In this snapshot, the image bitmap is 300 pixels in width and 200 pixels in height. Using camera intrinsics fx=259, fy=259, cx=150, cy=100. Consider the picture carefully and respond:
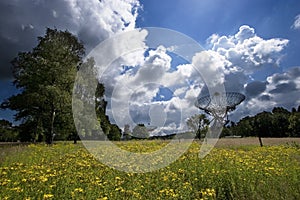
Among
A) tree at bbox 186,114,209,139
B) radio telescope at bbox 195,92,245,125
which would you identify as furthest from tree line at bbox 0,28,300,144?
tree at bbox 186,114,209,139

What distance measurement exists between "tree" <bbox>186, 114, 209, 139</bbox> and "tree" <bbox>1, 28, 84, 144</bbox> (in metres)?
23.1

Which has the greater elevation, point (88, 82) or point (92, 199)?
point (88, 82)

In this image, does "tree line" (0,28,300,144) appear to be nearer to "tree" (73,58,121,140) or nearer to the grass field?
"tree" (73,58,121,140)

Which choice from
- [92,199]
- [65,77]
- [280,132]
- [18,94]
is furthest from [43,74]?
[280,132]

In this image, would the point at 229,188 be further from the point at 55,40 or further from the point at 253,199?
the point at 55,40

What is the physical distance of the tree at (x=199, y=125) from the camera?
43125 mm

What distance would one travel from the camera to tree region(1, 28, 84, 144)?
21.6 metres

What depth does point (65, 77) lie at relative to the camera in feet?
72.8

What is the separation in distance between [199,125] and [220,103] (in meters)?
12.5

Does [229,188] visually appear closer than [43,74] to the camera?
Yes

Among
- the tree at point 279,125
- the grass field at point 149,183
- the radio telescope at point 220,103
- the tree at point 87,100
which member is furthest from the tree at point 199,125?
the tree at point 279,125

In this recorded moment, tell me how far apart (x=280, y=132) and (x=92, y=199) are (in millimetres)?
89864

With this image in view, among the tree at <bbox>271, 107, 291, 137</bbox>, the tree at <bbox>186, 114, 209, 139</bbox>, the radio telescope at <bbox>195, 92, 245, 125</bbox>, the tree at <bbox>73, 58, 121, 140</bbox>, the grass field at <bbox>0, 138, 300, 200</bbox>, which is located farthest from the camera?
the tree at <bbox>271, 107, 291, 137</bbox>

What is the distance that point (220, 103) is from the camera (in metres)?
33.8
